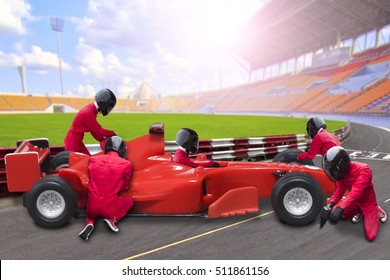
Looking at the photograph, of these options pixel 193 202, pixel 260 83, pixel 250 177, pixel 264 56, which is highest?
pixel 264 56

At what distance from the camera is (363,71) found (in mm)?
43562

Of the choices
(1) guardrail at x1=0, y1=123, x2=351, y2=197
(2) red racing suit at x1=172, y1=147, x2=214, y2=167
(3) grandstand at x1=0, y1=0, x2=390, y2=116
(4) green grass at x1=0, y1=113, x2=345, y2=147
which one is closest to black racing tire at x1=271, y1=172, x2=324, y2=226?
(2) red racing suit at x1=172, y1=147, x2=214, y2=167

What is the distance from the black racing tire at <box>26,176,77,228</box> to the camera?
12.8ft

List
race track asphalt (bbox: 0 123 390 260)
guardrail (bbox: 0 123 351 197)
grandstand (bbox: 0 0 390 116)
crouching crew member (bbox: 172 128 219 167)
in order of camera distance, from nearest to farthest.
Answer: race track asphalt (bbox: 0 123 390 260) → crouching crew member (bbox: 172 128 219 167) → guardrail (bbox: 0 123 351 197) → grandstand (bbox: 0 0 390 116)

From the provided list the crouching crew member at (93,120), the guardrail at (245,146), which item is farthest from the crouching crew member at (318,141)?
the crouching crew member at (93,120)

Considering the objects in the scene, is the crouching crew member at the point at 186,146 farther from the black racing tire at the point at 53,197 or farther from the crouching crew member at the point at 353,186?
the crouching crew member at the point at 353,186

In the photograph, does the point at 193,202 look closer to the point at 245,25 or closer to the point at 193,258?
the point at 193,258

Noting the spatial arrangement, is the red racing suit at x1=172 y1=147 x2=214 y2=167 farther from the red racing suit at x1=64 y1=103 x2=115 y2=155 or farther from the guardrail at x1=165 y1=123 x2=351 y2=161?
the guardrail at x1=165 y1=123 x2=351 y2=161

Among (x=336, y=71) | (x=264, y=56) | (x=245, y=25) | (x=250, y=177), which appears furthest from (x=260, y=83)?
(x=250, y=177)

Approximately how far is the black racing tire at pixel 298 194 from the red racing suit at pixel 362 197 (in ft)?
1.02

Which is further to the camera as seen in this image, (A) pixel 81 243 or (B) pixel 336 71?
(B) pixel 336 71

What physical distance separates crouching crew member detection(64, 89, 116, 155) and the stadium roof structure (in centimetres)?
4266

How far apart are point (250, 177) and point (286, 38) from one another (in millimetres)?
60112

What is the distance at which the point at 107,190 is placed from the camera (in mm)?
3848
